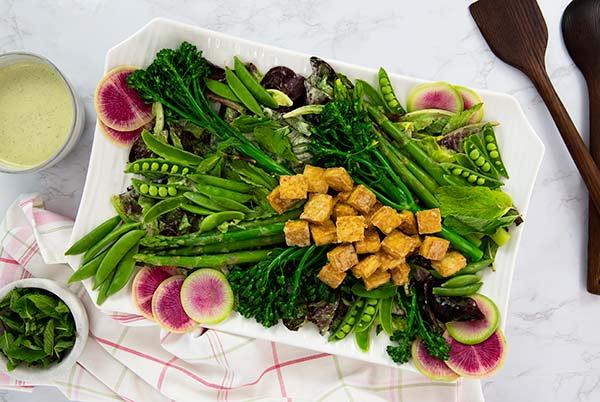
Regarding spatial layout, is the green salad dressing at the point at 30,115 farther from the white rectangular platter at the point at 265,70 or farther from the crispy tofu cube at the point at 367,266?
the crispy tofu cube at the point at 367,266

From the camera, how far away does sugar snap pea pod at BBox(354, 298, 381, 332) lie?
8.70 ft

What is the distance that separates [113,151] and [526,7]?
1958 millimetres

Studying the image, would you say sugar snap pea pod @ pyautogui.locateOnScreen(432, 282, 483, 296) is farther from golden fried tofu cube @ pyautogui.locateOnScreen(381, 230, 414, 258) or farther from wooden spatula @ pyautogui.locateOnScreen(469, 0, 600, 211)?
wooden spatula @ pyautogui.locateOnScreen(469, 0, 600, 211)

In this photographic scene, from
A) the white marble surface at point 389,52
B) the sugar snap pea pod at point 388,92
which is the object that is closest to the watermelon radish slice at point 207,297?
the white marble surface at point 389,52

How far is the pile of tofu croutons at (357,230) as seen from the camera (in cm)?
252

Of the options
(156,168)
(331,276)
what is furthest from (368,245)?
(156,168)

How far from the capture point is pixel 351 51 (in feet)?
10.00

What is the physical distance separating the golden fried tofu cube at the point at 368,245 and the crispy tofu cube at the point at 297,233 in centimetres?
20

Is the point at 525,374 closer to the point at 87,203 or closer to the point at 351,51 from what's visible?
the point at 351,51

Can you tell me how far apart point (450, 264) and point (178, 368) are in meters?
1.32

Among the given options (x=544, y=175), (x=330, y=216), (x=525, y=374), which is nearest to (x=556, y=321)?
(x=525, y=374)

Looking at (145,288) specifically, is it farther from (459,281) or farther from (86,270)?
(459,281)

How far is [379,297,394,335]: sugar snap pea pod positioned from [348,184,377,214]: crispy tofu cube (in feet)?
1.30

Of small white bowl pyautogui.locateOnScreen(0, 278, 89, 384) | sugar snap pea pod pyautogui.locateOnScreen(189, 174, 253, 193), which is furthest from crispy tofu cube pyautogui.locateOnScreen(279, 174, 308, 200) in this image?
small white bowl pyautogui.locateOnScreen(0, 278, 89, 384)
